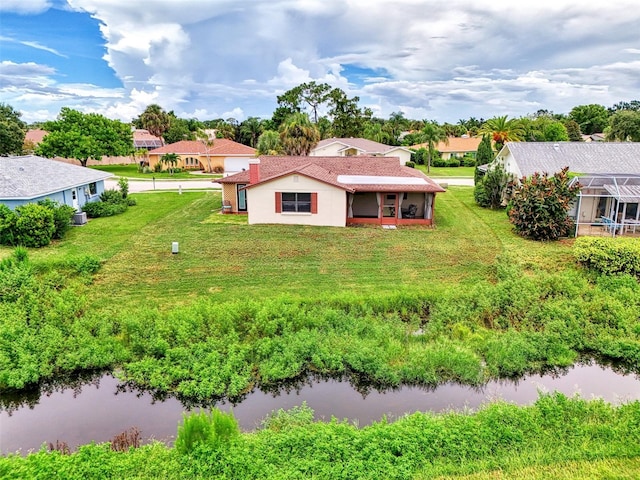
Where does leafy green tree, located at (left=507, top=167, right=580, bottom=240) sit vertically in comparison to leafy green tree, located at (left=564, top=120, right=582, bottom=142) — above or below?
below

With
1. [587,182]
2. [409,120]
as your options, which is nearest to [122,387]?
[587,182]

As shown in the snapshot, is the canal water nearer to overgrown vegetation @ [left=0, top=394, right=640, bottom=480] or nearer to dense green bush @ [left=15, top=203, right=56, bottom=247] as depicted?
overgrown vegetation @ [left=0, top=394, right=640, bottom=480]

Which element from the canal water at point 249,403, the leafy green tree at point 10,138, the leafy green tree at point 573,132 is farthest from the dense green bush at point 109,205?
the leafy green tree at point 573,132

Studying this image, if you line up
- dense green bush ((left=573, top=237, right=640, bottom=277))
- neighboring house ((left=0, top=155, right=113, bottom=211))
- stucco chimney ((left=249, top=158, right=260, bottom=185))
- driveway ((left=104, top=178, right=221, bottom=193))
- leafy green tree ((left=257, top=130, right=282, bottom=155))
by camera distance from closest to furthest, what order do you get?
dense green bush ((left=573, top=237, right=640, bottom=277))
neighboring house ((left=0, top=155, right=113, bottom=211))
stucco chimney ((left=249, top=158, right=260, bottom=185))
driveway ((left=104, top=178, right=221, bottom=193))
leafy green tree ((left=257, top=130, right=282, bottom=155))

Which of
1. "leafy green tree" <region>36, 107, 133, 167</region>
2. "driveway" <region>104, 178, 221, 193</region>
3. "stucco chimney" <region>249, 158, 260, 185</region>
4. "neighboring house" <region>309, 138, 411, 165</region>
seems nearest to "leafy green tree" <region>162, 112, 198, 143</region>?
"leafy green tree" <region>36, 107, 133, 167</region>

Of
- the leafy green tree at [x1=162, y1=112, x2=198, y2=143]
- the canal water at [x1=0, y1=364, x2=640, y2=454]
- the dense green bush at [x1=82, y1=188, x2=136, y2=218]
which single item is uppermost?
the leafy green tree at [x1=162, y1=112, x2=198, y2=143]

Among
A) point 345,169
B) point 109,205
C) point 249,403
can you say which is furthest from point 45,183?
point 249,403

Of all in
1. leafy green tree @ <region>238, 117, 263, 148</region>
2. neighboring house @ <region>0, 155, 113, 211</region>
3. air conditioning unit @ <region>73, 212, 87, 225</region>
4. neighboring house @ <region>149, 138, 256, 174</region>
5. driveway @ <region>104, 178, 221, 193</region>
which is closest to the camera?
neighboring house @ <region>0, 155, 113, 211</region>

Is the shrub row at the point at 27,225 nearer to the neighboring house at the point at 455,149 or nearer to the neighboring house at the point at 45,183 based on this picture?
the neighboring house at the point at 45,183
